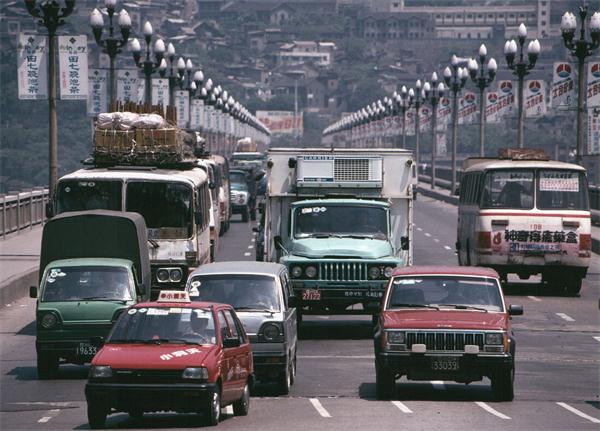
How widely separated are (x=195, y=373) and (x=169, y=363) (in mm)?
303

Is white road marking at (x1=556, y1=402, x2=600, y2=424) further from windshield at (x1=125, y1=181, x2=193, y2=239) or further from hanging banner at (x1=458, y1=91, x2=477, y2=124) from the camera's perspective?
hanging banner at (x1=458, y1=91, x2=477, y2=124)

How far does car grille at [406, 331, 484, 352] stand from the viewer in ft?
68.9

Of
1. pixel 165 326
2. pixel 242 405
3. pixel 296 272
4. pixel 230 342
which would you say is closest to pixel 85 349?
pixel 242 405

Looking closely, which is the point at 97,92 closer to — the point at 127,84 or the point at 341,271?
the point at 127,84

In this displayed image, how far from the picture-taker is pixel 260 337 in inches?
861

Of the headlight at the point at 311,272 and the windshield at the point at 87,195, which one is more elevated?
the windshield at the point at 87,195

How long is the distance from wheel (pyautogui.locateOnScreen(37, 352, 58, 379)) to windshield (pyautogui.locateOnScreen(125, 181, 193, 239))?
766 cm

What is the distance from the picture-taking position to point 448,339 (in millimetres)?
21047

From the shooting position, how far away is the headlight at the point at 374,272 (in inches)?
1129

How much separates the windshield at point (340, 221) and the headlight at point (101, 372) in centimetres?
1204

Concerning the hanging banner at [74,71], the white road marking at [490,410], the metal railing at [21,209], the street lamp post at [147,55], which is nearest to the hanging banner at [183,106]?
the street lamp post at [147,55]

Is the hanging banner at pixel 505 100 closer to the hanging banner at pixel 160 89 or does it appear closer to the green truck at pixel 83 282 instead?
the hanging banner at pixel 160 89

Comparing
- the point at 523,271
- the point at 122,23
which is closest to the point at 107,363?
the point at 523,271

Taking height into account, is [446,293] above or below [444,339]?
above
